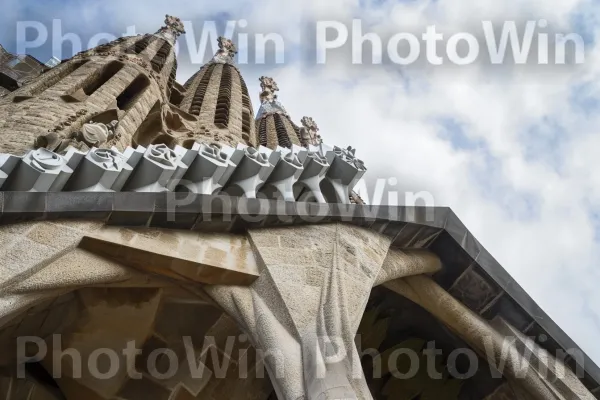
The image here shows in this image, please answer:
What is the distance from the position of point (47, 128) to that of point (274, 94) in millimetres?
22723

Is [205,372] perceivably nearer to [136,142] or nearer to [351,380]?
[351,380]

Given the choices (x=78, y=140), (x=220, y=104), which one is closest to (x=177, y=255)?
(x=78, y=140)

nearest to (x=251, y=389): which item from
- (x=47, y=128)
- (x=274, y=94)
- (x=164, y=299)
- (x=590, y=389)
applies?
(x=164, y=299)

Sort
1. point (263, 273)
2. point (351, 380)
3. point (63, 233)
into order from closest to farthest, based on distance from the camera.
Result: 1. point (351, 380)
2. point (63, 233)
3. point (263, 273)

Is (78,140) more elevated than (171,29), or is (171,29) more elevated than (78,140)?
(171,29)

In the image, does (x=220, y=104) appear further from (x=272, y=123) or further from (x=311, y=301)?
(x=311, y=301)

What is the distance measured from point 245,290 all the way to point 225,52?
28.4 meters

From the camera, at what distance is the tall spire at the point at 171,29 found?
1047 inches

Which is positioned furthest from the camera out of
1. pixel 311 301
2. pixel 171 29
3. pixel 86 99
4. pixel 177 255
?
pixel 171 29

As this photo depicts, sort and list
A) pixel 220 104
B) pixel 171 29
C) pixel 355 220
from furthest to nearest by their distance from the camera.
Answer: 1. pixel 171 29
2. pixel 220 104
3. pixel 355 220

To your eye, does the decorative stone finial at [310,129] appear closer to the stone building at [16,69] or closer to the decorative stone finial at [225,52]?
the stone building at [16,69]

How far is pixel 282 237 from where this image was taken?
227 inches

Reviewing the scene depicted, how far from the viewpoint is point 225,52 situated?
32594mm

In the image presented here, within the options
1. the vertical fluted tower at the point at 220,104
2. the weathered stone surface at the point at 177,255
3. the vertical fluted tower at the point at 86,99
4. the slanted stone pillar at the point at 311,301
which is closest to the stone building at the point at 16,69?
the vertical fluted tower at the point at 86,99
